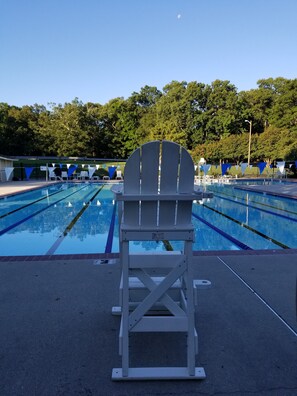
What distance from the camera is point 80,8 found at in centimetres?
1469

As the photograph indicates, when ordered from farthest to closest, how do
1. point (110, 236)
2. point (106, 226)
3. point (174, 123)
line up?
point (174, 123) → point (106, 226) → point (110, 236)

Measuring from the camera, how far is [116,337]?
217 cm

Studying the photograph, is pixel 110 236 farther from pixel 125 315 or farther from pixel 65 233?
pixel 125 315

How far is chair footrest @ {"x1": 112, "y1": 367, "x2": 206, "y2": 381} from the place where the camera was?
1.72 metres

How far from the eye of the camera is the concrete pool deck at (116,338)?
1679 millimetres

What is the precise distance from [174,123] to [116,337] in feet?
117

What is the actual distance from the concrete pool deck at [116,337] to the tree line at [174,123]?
2865cm

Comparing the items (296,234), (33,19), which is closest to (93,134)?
(33,19)

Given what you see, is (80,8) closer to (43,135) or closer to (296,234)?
(296,234)

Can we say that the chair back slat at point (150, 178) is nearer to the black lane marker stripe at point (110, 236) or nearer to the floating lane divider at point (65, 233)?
the black lane marker stripe at point (110, 236)

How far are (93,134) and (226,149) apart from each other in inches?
648

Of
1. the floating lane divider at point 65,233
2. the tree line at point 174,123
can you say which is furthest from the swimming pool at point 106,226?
the tree line at point 174,123

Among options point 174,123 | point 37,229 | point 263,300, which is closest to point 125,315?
point 263,300

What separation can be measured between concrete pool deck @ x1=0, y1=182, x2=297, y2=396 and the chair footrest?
3 cm
